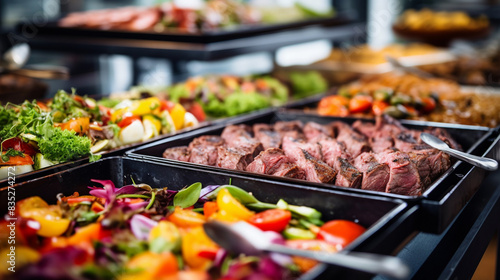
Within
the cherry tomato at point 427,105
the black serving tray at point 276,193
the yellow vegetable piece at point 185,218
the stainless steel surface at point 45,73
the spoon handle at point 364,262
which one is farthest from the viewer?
the stainless steel surface at point 45,73

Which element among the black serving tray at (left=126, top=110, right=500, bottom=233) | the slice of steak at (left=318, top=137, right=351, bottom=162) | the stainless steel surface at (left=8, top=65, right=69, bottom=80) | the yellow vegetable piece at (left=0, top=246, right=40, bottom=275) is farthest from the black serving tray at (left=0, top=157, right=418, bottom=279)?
the stainless steel surface at (left=8, top=65, right=69, bottom=80)

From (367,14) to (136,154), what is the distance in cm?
887

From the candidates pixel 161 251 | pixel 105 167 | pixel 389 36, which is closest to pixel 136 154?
pixel 105 167

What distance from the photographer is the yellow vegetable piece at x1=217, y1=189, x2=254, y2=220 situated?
5.65 feet

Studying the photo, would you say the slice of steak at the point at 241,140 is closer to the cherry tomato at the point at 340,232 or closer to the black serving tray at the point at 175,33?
the cherry tomato at the point at 340,232

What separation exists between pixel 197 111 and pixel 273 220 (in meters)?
1.85

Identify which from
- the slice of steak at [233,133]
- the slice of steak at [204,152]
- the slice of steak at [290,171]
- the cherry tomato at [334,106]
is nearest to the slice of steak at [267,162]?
the slice of steak at [290,171]

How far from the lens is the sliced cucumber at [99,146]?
237 centimetres

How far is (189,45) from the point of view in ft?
13.1

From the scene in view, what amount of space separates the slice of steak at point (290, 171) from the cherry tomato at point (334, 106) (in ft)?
4.55

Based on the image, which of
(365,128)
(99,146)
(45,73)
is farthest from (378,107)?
(45,73)

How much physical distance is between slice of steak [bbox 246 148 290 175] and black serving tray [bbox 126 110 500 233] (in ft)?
0.47

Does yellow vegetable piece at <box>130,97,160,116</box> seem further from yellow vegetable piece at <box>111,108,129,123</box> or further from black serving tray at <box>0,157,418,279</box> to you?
black serving tray at <box>0,157,418,279</box>

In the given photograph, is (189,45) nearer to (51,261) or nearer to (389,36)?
(51,261)
